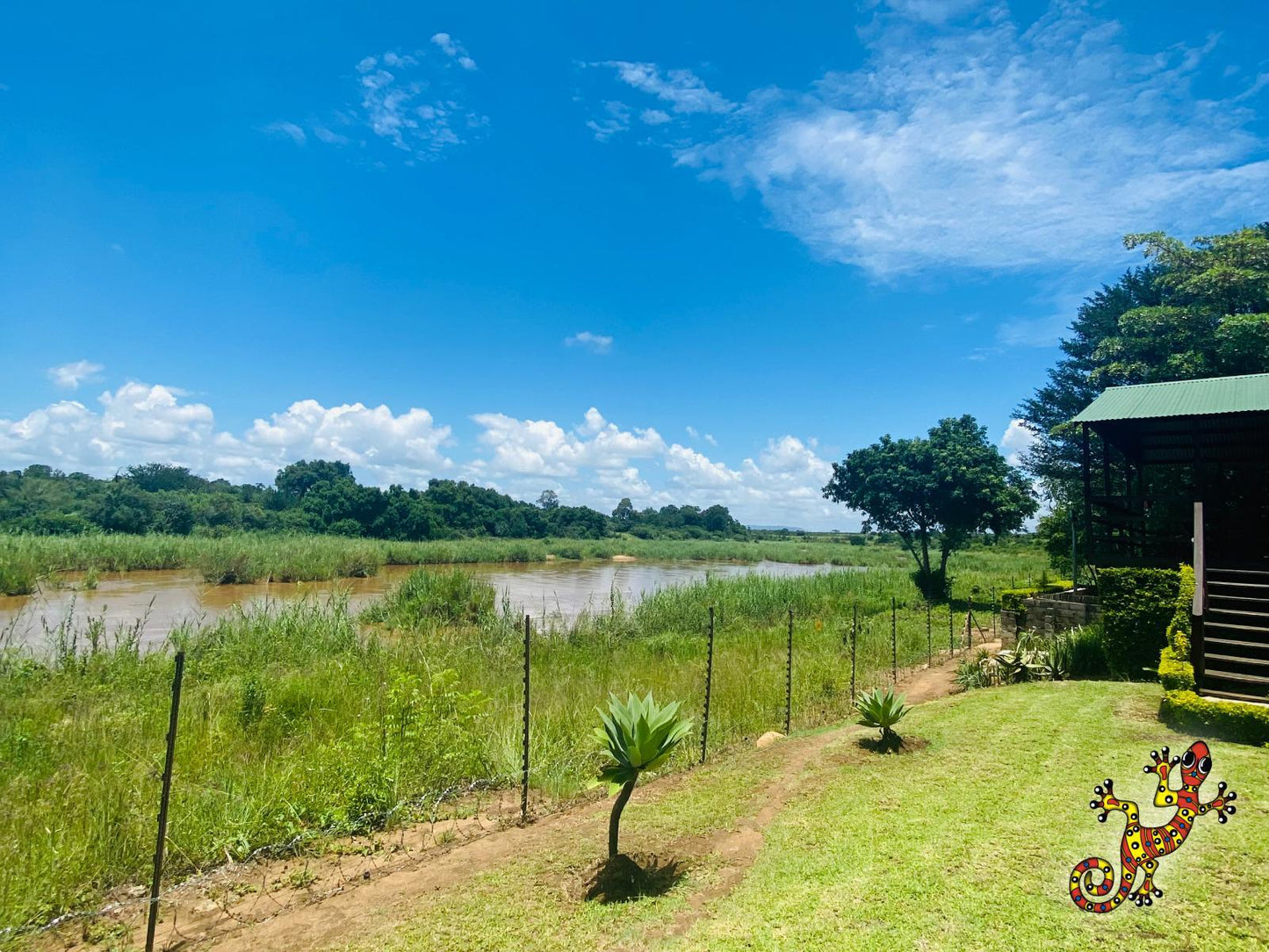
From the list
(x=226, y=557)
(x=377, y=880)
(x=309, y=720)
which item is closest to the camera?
(x=377, y=880)

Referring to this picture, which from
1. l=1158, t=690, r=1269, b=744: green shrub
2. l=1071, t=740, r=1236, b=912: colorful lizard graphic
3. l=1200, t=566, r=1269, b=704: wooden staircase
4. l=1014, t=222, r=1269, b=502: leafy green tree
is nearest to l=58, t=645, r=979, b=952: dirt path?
l=1071, t=740, r=1236, b=912: colorful lizard graphic

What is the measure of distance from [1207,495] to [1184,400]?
78.1 inches

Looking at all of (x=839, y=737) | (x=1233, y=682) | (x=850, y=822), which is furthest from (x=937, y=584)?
(x=850, y=822)

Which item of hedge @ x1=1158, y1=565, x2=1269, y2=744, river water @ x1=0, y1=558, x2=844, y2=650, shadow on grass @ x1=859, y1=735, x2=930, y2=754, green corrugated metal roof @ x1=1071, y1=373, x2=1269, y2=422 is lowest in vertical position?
river water @ x1=0, y1=558, x2=844, y2=650

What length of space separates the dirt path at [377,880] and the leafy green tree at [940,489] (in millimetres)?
16527

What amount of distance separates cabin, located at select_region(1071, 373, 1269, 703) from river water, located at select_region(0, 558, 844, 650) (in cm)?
916

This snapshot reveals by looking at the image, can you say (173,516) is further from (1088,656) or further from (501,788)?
(1088,656)

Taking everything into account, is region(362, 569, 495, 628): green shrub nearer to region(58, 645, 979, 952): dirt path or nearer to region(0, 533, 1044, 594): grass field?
region(0, 533, 1044, 594): grass field

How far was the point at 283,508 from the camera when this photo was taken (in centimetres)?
5272

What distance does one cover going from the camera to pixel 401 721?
5016mm

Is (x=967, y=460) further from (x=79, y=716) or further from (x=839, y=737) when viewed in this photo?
(x=79, y=716)

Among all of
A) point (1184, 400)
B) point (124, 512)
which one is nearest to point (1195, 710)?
point (1184, 400)

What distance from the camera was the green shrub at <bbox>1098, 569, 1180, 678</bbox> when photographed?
7.17m

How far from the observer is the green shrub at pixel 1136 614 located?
23.5 feet
